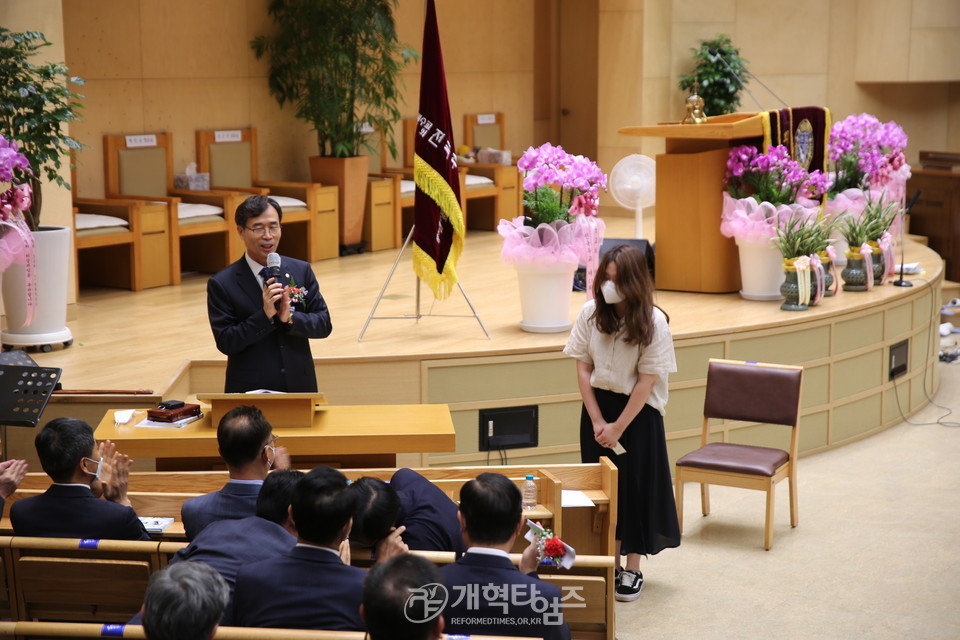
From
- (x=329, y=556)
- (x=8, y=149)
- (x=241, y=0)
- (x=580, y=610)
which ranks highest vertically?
(x=241, y=0)

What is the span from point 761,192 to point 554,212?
1.49 metres

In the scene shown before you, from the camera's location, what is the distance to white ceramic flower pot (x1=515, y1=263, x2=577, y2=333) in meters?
6.19

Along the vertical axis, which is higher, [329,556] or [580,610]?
[329,556]

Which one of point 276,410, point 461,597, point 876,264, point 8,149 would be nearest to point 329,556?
point 461,597

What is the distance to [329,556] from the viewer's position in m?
2.77

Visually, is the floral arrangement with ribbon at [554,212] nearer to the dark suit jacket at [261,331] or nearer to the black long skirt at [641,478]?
the black long skirt at [641,478]

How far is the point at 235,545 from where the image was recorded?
9.79ft

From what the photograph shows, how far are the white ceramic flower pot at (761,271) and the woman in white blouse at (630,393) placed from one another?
271cm

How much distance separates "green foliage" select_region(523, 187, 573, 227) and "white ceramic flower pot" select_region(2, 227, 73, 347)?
8.00ft

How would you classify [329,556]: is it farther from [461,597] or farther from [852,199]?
[852,199]

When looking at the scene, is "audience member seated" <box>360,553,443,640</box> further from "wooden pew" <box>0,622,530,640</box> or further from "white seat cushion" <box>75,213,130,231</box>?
"white seat cushion" <box>75,213,130,231</box>

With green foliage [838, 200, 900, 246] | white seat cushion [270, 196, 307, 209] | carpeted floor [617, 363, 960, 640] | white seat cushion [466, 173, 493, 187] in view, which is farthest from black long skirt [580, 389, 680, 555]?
white seat cushion [466, 173, 493, 187]

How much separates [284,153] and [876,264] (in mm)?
4926

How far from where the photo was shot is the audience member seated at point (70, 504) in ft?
11.1
